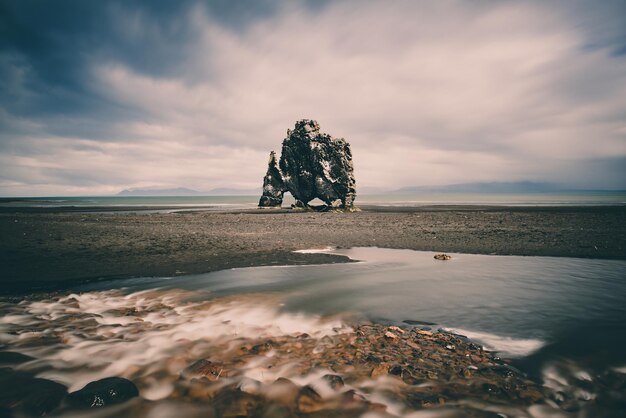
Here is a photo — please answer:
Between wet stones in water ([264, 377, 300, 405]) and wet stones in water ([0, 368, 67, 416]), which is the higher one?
wet stones in water ([0, 368, 67, 416])

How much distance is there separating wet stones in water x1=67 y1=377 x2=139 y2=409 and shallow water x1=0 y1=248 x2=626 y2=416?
0.20 metres

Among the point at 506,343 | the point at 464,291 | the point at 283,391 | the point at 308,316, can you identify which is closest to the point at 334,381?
the point at 283,391

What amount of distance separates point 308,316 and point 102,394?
13.7 ft

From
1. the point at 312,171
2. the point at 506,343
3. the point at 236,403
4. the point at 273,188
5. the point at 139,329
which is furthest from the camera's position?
the point at 273,188

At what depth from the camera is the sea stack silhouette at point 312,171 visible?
57.7m

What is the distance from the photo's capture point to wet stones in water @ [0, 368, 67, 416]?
12.6 feet

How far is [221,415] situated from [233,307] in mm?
4117

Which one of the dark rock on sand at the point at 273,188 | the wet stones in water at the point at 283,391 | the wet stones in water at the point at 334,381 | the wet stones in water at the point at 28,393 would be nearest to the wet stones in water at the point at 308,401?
the wet stones in water at the point at 283,391

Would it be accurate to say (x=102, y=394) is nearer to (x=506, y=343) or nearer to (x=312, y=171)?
(x=506, y=343)

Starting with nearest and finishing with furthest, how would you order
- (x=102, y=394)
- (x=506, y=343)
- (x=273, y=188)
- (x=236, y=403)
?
(x=236, y=403) → (x=102, y=394) → (x=506, y=343) → (x=273, y=188)

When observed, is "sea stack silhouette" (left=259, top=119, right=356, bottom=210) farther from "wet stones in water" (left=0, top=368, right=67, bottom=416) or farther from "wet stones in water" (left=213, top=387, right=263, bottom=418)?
"wet stones in water" (left=0, top=368, right=67, bottom=416)

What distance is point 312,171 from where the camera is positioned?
60969 millimetres

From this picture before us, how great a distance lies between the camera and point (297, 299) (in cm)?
846

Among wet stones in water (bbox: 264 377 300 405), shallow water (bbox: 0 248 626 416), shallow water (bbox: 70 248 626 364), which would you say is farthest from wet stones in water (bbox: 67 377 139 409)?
shallow water (bbox: 70 248 626 364)
